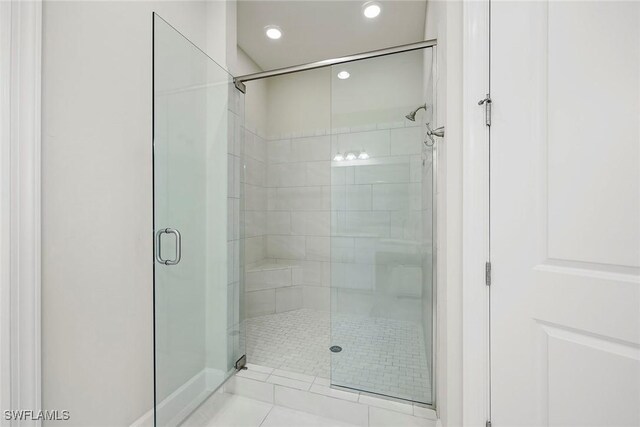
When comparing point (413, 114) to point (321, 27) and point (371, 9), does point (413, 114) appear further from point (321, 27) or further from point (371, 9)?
point (321, 27)

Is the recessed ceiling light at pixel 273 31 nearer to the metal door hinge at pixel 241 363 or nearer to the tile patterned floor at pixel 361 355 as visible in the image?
the tile patterned floor at pixel 361 355

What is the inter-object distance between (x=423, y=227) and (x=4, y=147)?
1865mm

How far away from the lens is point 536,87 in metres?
0.84

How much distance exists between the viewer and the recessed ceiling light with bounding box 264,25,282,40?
7.40 feet

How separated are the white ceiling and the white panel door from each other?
146 cm

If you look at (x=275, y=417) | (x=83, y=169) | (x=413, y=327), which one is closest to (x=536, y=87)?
(x=413, y=327)

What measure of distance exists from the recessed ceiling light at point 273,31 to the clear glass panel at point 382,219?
860 millimetres

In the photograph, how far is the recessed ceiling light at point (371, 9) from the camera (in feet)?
6.47

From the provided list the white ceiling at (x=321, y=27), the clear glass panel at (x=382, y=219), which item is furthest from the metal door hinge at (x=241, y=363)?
the white ceiling at (x=321, y=27)

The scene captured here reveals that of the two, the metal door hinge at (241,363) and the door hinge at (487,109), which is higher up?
the door hinge at (487,109)

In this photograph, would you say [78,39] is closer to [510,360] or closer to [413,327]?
[510,360]

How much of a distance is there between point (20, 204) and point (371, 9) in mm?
2308

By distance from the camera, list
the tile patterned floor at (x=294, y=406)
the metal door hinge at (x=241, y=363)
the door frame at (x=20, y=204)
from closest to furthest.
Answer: the door frame at (x=20, y=204)
the tile patterned floor at (x=294, y=406)
the metal door hinge at (x=241, y=363)

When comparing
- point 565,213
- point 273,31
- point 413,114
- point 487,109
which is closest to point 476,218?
point 565,213
